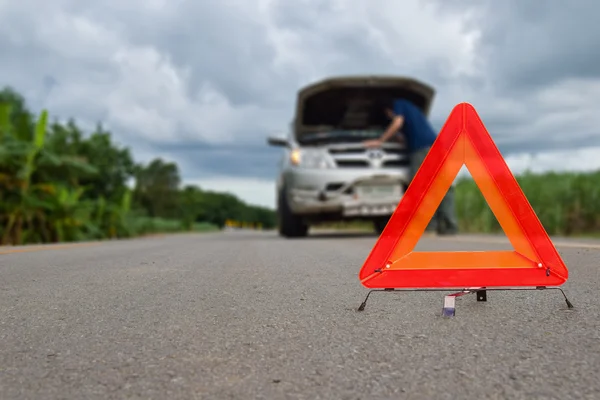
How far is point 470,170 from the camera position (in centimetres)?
381

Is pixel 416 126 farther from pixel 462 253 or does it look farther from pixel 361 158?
pixel 462 253

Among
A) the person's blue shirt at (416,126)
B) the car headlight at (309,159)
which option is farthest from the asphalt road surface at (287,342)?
the car headlight at (309,159)

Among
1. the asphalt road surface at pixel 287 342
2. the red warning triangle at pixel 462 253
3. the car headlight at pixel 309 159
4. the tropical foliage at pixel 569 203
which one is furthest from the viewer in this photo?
the tropical foliage at pixel 569 203

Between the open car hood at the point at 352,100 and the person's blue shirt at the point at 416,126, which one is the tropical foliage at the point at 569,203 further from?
the person's blue shirt at the point at 416,126

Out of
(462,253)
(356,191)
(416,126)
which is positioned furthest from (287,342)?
(416,126)

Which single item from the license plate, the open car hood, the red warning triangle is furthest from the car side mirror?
the red warning triangle

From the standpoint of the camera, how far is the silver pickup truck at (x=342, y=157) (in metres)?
11.2

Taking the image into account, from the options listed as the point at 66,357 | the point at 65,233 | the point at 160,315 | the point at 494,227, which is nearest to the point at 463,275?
the point at 160,315

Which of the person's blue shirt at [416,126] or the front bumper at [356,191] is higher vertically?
the person's blue shirt at [416,126]

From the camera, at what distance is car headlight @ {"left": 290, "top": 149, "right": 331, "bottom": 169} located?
Result: 11.4 metres

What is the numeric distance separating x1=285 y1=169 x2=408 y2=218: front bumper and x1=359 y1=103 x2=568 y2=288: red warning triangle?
7317 mm

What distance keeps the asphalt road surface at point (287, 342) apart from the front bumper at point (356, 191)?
5.99 metres

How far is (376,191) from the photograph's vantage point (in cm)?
1122

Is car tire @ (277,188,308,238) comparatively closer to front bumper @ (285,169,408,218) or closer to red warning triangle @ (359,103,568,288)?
front bumper @ (285,169,408,218)
